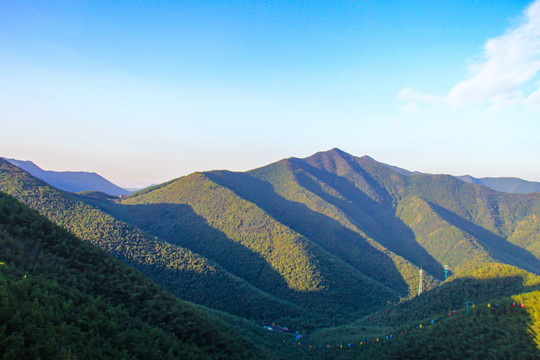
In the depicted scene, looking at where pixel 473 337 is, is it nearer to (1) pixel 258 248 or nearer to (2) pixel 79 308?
(2) pixel 79 308

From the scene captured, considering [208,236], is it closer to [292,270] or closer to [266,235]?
[266,235]

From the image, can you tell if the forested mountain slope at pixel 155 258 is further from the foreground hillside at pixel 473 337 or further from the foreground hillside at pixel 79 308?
the foreground hillside at pixel 79 308

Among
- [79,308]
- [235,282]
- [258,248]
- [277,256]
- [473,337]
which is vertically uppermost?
[79,308]

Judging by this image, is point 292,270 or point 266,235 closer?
point 292,270

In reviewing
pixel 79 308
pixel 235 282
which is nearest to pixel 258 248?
pixel 235 282

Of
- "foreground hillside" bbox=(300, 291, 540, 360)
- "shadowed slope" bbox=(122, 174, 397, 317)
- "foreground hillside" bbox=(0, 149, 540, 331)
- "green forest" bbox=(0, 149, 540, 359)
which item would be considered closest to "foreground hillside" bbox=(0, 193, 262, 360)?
"green forest" bbox=(0, 149, 540, 359)

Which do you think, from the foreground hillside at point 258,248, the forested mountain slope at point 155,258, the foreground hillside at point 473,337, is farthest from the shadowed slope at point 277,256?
the foreground hillside at point 473,337

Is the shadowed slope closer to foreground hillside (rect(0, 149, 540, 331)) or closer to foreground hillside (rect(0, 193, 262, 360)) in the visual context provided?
foreground hillside (rect(0, 149, 540, 331))

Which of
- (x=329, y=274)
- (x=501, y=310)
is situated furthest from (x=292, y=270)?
(x=501, y=310)
